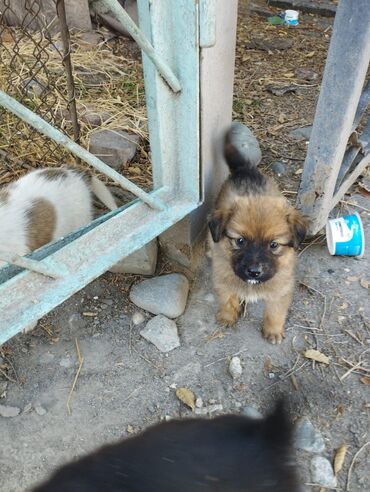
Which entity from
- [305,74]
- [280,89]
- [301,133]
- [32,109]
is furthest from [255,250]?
[305,74]

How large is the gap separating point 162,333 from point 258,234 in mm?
711

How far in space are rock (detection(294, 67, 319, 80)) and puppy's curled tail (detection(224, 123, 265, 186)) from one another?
79.6 inches

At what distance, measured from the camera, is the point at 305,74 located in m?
4.91

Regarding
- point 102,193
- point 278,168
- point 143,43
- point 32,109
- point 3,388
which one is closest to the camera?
point 143,43

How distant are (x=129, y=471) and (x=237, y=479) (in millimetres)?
305

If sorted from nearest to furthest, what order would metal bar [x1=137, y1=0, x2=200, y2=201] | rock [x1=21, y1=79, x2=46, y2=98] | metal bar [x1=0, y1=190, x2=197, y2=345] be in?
metal bar [x1=0, y1=190, x2=197, y2=345] → metal bar [x1=137, y1=0, x2=200, y2=201] → rock [x1=21, y1=79, x2=46, y2=98]

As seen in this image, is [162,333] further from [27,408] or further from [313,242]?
[313,242]

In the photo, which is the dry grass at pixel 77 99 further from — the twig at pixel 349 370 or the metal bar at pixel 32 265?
the twig at pixel 349 370

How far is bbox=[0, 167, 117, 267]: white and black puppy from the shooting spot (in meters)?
2.79

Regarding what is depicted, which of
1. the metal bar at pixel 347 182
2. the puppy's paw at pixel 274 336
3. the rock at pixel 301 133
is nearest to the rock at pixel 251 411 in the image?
the puppy's paw at pixel 274 336

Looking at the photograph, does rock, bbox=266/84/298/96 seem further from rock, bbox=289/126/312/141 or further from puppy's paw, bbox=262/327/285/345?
puppy's paw, bbox=262/327/285/345

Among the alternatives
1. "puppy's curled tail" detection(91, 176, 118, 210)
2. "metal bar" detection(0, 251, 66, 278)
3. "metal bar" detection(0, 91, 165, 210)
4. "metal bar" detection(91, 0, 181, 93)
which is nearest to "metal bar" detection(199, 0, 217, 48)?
"metal bar" detection(91, 0, 181, 93)

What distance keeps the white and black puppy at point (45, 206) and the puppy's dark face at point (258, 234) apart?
0.88 metres

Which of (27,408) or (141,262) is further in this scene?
(141,262)
